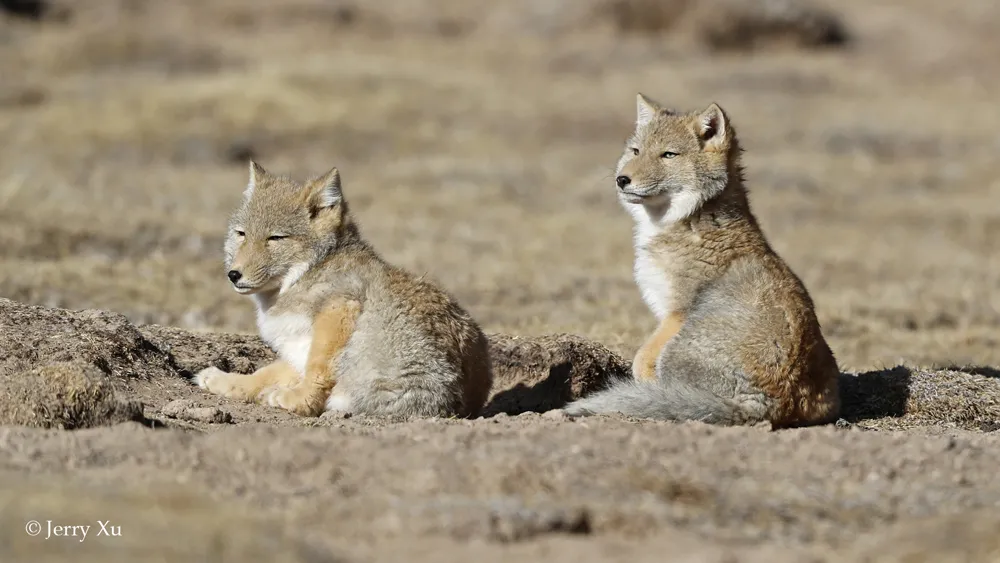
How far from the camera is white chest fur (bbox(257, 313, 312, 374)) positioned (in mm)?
8586

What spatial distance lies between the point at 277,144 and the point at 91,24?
43.1ft

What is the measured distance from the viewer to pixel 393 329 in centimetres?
830

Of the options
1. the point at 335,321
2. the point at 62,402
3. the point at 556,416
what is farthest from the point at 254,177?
the point at 556,416

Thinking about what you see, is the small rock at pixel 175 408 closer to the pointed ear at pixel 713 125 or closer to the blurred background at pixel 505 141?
the pointed ear at pixel 713 125

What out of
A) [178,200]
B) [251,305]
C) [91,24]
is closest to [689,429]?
[251,305]

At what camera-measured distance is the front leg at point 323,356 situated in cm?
840

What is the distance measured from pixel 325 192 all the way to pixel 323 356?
120 cm

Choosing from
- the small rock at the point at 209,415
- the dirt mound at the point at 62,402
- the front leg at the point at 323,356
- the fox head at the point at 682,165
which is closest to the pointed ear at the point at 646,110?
the fox head at the point at 682,165

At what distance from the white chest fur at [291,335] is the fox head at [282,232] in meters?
0.27

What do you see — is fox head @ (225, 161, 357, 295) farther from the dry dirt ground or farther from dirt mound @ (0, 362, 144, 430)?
dirt mound @ (0, 362, 144, 430)

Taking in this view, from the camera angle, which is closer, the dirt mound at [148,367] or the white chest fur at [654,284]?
the dirt mound at [148,367]

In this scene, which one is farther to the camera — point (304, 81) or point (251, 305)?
point (304, 81)

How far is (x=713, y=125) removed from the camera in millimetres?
9797

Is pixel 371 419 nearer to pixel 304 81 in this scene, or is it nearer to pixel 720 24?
pixel 304 81
